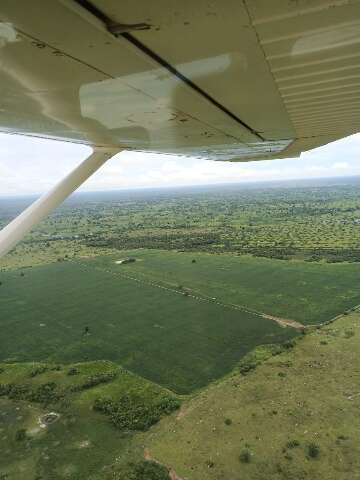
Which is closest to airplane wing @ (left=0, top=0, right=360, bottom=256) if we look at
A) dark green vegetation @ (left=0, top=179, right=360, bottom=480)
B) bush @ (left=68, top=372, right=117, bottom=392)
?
dark green vegetation @ (left=0, top=179, right=360, bottom=480)

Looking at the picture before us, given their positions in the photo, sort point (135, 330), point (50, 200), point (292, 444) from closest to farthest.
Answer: point (50, 200) → point (292, 444) → point (135, 330)

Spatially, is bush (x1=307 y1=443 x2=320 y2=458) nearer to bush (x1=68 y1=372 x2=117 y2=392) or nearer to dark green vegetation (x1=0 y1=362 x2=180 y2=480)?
dark green vegetation (x1=0 y1=362 x2=180 y2=480)

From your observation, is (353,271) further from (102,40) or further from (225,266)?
(102,40)

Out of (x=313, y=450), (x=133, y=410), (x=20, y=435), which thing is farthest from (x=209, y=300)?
(x=20, y=435)

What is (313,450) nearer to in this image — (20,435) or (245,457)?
(245,457)

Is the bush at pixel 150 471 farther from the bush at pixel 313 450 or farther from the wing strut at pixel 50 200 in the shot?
the wing strut at pixel 50 200

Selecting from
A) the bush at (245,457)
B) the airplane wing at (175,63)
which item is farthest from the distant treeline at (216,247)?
the airplane wing at (175,63)
